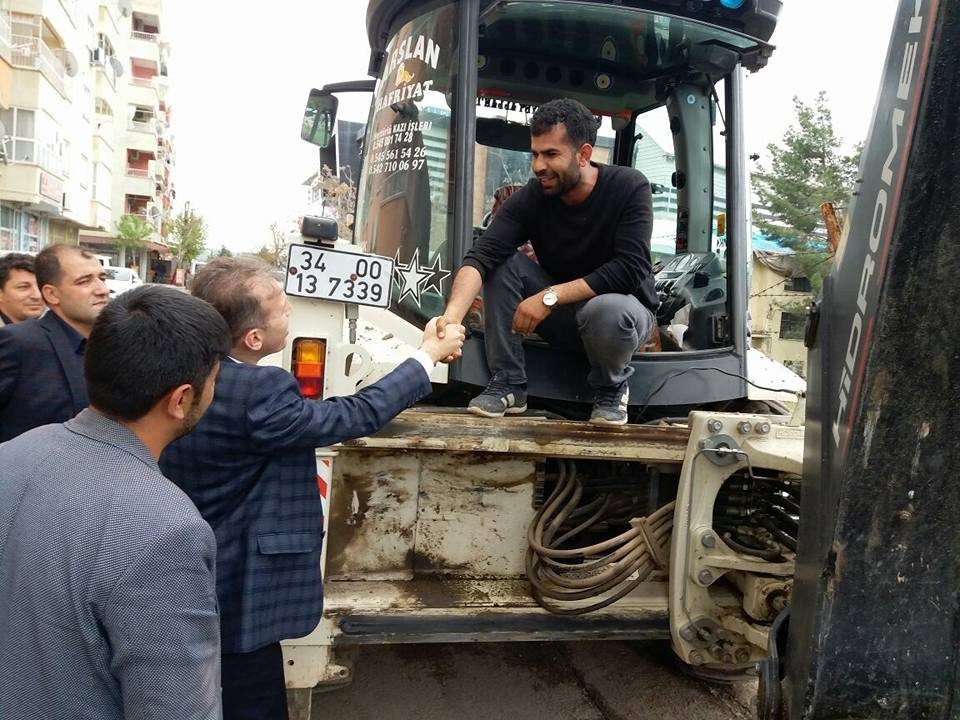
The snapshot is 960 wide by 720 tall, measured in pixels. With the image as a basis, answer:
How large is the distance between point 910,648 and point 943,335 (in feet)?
1.82

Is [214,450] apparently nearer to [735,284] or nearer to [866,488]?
[866,488]

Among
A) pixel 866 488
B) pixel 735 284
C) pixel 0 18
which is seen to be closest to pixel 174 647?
pixel 866 488

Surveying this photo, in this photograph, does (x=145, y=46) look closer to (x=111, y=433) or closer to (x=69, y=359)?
(x=69, y=359)

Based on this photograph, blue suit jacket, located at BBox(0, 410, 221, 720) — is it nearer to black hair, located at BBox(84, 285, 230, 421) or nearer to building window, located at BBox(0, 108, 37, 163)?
black hair, located at BBox(84, 285, 230, 421)

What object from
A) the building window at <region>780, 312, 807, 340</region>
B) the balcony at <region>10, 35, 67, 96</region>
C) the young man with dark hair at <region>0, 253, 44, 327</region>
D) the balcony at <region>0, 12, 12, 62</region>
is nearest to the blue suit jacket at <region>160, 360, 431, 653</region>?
the young man with dark hair at <region>0, 253, 44, 327</region>

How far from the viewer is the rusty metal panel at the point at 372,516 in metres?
2.87

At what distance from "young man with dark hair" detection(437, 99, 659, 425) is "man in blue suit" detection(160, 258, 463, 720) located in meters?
0.92

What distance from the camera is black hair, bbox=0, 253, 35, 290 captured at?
4230 millimetres

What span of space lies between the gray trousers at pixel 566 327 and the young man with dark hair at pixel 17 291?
252 cm

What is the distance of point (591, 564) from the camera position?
112 inches

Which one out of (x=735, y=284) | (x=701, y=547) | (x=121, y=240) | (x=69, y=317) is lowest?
(x=701, y=547)

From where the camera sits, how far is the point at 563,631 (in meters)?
2.79

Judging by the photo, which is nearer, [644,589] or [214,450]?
[214,450]

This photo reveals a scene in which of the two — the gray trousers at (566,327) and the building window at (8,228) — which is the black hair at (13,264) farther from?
the building window at (8,228)
